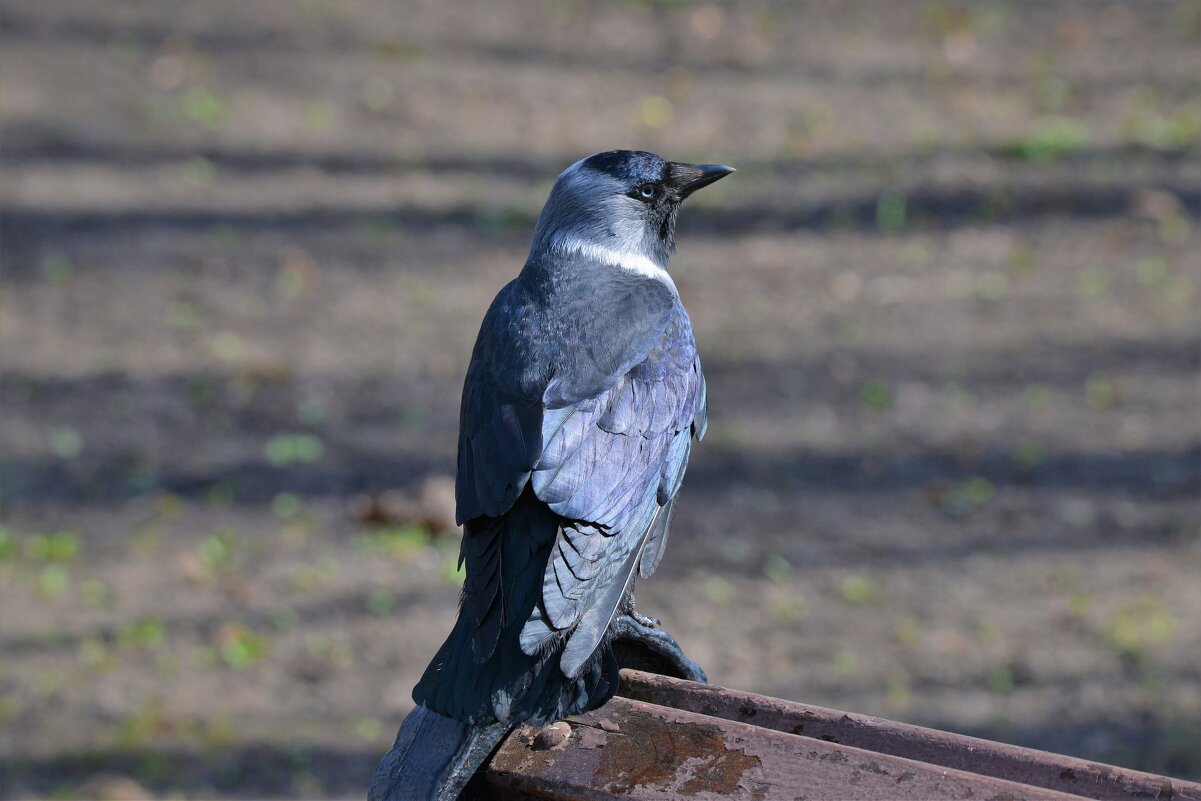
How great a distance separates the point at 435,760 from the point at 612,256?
5.37ft

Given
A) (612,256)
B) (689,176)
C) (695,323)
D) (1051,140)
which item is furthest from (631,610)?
(1051,140)

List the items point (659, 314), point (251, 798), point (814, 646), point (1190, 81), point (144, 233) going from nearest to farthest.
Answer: point (659, 314)
point (251, 798)
point (814, 646)
point (144, 233)
point (1190, 81)

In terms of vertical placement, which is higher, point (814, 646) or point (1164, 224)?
point (1164, 224)

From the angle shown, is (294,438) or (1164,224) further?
(1164,224)

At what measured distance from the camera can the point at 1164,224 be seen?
8.53 m

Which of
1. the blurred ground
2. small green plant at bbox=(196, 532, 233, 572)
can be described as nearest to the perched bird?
the blurred ground

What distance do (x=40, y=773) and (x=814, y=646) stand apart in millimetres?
2864

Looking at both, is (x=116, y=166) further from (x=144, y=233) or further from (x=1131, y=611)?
(x=1131, y=611)

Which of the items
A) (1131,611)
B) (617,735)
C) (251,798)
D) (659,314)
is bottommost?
(251,798)

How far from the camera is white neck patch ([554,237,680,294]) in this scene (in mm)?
3631

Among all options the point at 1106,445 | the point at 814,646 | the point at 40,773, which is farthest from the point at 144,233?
the point at 1106,445

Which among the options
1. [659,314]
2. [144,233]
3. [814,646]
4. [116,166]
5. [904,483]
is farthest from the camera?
[116,166]

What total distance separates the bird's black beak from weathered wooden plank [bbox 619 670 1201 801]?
5.19ft

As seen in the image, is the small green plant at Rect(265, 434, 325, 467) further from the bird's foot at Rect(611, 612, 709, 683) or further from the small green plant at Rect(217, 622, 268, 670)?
the bird's foot at Rect(611, 612, 709, 683)
